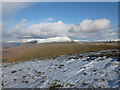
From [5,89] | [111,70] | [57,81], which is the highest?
[111,70]

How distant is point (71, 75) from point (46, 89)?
3.46 m

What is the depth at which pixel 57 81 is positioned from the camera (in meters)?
12.9

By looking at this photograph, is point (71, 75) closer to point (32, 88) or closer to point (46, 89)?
point (46, 89)

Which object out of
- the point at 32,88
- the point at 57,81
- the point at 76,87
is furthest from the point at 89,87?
the point at 32,88

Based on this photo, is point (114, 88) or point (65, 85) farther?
point (65, 85)

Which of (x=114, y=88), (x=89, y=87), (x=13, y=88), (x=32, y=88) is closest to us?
(x=114, y=88)

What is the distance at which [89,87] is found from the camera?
34.3 feet

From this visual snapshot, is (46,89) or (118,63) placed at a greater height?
(118,63)

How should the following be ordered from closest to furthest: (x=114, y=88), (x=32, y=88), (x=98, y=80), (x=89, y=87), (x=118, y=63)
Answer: (x=114, y=88) < (x=89, y=87) < (x=98, y=80) < (x=32, y=88) < (x=118, y=63)

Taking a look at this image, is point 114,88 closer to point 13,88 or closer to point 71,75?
point 71,75

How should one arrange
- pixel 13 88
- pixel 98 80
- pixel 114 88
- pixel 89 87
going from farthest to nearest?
pixel 13 88
pixel 98 80
pixel 89 87
pixel 114 88

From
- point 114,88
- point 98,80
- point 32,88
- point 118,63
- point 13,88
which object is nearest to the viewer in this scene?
point 114,88

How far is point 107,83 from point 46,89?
17.5ft

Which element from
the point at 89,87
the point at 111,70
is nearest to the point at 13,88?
the point at 89,87
